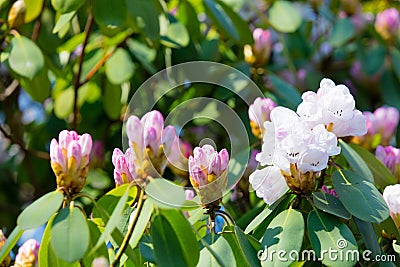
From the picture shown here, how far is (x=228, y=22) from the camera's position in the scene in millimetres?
1910

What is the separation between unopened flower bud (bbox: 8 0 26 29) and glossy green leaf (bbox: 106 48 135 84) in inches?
11.0

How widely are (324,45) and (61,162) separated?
171cm

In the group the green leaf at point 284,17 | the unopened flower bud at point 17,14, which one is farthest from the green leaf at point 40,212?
the green leaf at point 284,17

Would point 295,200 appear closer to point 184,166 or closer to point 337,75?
point 184,166

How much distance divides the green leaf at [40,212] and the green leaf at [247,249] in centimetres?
26

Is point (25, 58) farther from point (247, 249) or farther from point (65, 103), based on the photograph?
point (247, 249)

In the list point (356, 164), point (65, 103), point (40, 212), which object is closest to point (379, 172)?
point (356, 164)

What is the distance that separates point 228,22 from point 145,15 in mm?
290

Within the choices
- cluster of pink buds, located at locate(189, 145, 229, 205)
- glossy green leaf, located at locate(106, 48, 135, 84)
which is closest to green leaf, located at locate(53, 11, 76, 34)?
glossy green leaf, located at locate(106, 48, 135, 84)

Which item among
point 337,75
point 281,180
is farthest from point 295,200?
point 337,75

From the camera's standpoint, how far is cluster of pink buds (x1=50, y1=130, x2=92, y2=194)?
1.15 metres

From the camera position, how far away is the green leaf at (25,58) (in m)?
1.71

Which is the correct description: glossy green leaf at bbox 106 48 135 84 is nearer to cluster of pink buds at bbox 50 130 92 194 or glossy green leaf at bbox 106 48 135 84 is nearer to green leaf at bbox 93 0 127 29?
green leaf at bbox 93 0 127 29

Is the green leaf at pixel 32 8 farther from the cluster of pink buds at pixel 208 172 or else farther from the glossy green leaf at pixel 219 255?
the glossy green leaf at pixel 219 255
